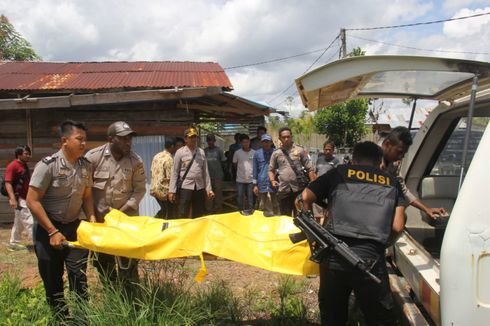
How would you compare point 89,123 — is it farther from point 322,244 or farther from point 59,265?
point 322,244

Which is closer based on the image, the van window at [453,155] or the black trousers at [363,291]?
the black trousers at [363,291]

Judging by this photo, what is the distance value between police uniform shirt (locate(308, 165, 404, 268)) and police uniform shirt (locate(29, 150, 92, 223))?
1955 mm

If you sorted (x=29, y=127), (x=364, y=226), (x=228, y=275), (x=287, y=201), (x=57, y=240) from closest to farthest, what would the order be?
(x=364, y=226)
(x=57, y=240)
(x=228, y=275)
(x=287, y=201)
(x=29, y=127)

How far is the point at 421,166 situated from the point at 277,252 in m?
1.94

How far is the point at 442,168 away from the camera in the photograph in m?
3.75

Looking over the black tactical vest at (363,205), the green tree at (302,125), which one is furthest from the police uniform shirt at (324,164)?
the green tree at (302,125)

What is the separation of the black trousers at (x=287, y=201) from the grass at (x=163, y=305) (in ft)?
6.14

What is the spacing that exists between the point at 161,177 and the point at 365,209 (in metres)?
4.63

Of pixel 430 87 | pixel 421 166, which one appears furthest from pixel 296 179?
pixel 430 87

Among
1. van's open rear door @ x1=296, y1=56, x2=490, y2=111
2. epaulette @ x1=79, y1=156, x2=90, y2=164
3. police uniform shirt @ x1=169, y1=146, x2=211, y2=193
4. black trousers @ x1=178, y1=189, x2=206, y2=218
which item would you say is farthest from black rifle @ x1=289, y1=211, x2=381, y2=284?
black trousers @ x1=178, y1=189, x2=206, y2=218

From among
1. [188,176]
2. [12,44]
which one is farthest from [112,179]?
[12,44]

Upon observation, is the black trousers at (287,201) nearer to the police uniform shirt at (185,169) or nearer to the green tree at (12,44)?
the police uniform shirt at (185,169)

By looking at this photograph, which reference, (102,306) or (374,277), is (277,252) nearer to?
(374,277)

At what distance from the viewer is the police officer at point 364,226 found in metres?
2.26
